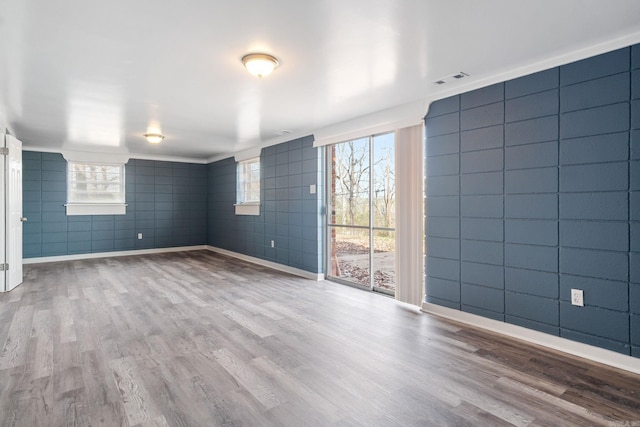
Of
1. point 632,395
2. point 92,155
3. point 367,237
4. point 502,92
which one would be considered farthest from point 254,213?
point 632,395

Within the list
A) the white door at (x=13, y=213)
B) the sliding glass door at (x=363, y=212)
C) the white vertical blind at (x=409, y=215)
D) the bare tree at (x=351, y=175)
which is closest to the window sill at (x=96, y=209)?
the white door at (x=13, y=213)

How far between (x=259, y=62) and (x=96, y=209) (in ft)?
21.0

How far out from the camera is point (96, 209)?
7402 millimetres

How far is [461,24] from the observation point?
2281mm

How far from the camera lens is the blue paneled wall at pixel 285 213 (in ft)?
17.7

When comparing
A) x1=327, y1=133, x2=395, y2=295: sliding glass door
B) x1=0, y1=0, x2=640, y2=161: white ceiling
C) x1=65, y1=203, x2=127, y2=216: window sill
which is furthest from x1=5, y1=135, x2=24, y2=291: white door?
x1=327, y1=133, x2=395, y2=295: sliding glass door

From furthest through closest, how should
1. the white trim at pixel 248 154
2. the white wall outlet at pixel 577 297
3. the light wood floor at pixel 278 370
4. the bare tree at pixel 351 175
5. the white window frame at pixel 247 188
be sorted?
the white window frame at pixel 247 188 < the white trim at pixel 248 154 < the bare tree at pixel 351 175 < the white wall outlet at pixel 577 297 < the light wood floor at pixel 278 370

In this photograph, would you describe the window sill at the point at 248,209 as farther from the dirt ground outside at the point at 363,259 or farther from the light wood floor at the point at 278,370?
the light wood floor at the point at 278,370

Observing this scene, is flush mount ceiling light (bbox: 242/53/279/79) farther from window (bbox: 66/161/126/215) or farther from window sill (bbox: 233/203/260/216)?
window (bbox: 66/161/126/215)

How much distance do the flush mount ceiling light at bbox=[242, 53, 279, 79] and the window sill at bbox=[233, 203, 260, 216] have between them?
4121mm

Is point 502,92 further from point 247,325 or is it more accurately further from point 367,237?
point 247,325

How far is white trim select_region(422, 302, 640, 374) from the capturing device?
8.08 feet

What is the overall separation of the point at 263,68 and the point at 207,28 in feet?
1.81

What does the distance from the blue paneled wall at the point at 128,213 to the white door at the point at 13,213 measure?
83.5 inches
